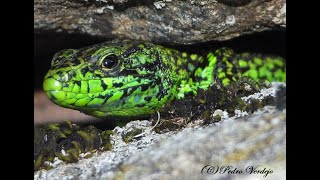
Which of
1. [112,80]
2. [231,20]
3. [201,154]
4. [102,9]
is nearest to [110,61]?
[112,80]

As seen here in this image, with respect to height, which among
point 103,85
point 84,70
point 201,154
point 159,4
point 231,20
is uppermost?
point 159,4

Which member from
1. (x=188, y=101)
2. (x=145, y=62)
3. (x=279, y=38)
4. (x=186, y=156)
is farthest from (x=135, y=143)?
(x=279, y=38)

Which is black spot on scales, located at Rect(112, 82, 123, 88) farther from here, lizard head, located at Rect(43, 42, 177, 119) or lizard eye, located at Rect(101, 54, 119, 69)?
lizard eye, located at Rect(101, 54, 119, 69)

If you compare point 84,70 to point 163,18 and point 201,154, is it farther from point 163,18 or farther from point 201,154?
point 201,154

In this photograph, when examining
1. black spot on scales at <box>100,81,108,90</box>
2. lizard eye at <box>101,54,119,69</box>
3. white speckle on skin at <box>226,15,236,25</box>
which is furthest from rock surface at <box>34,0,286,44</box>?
black spot on scales at <box>100,81,108,90</box>

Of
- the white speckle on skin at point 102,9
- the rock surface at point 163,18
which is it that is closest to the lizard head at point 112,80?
the rock surface at point 163,18
